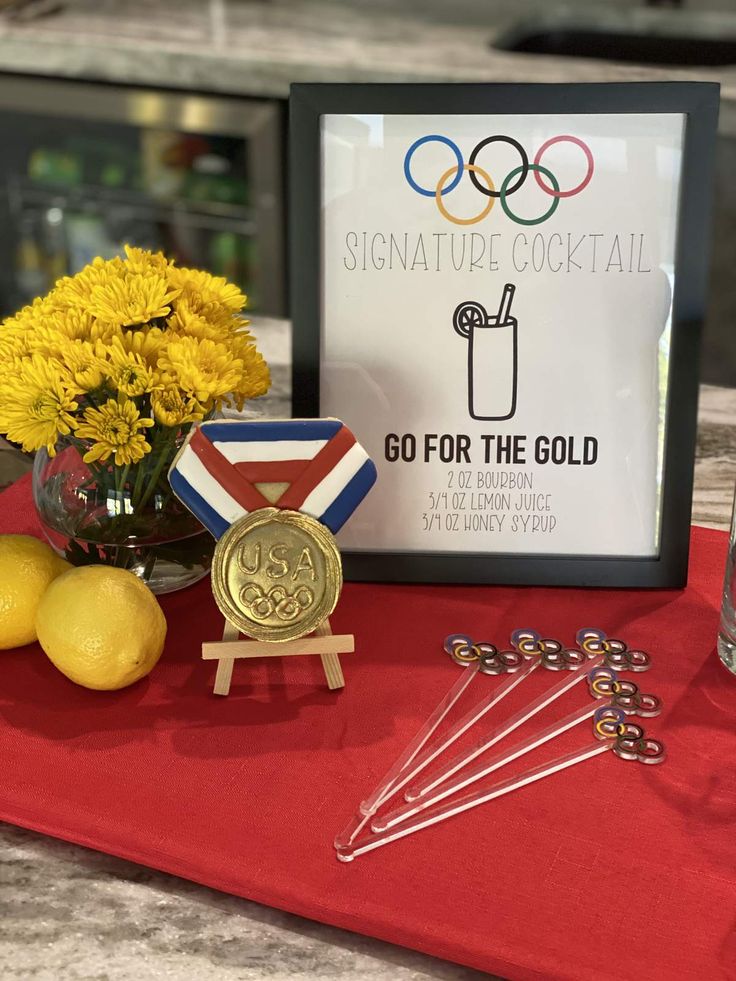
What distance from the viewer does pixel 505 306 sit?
0.91 m

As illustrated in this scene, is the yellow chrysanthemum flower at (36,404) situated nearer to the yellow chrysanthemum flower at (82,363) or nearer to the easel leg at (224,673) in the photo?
the yellow chrysanthemum flower at (82,363)

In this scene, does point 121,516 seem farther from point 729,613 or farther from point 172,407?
point 729,613

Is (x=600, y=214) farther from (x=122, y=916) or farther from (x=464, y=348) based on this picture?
(x=122, y=916)

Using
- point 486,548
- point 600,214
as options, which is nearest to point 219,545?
point 486,548

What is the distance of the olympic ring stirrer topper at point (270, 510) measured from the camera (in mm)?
803

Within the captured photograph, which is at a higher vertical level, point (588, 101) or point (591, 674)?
point (588, 101)

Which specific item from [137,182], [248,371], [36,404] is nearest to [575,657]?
[248,371]

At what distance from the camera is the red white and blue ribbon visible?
80cm

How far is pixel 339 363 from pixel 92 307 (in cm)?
21

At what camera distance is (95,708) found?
81 centimetres

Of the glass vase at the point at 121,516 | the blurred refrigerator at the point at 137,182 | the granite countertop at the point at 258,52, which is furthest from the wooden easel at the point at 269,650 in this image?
the blurred refrigerator at the point at 137,182

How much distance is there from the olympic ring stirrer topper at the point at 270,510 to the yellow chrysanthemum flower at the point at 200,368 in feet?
0.08

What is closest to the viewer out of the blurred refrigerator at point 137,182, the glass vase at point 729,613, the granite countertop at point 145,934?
the granite countertop at point 145,934

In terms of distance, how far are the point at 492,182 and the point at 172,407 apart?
303mm
